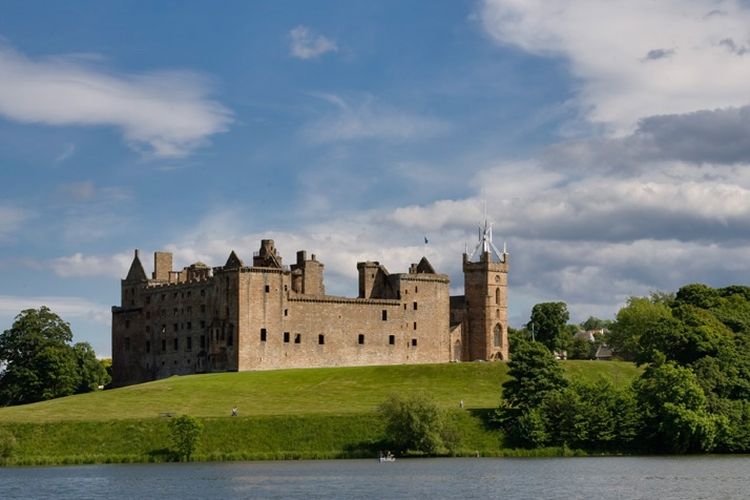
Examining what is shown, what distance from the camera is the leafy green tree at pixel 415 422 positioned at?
78500 mm

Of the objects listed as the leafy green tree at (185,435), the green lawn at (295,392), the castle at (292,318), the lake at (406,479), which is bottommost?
the lake at (406,479)

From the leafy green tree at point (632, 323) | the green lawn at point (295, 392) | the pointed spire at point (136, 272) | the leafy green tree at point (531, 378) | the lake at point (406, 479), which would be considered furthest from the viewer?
the leafy green tree at point (632, 323)

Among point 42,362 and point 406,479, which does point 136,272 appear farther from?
point 406,479

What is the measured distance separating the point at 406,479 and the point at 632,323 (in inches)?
3039

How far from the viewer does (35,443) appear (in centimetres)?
8194

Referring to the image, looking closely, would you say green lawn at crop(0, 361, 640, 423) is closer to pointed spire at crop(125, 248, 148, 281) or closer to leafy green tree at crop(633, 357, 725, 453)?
leafy green tree at crop(633, 357, 725, 453)

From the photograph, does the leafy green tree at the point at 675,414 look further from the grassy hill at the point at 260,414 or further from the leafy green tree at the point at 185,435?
the leafy green tree at the point at 185,435

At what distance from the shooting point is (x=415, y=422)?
7844 cm

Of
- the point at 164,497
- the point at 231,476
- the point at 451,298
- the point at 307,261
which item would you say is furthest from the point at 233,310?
the point at 164,497

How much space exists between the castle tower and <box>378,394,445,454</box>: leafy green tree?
146ft

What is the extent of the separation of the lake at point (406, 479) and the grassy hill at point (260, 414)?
2.99m

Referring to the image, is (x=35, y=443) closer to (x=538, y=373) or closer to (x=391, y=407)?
(x=391, y=407)

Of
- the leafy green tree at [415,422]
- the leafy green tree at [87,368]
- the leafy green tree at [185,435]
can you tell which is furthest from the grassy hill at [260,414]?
the leafy green tree at [87,368]

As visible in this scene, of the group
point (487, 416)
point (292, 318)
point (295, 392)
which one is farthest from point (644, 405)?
point (292, 318)
